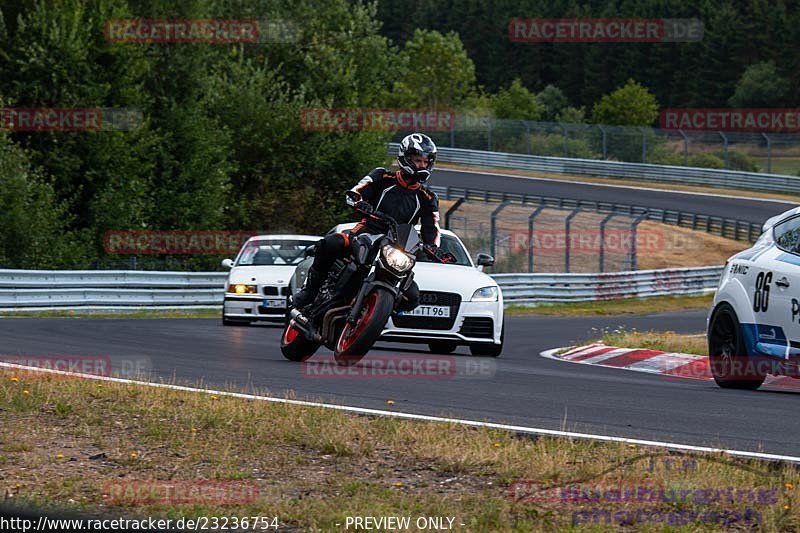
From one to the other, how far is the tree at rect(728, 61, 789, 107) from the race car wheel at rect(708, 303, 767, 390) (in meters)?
87.5

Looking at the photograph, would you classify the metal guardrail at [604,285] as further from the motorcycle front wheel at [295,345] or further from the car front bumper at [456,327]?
the motorcycle front wheel at [295,345]

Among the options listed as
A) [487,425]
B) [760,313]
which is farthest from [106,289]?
[487,425]

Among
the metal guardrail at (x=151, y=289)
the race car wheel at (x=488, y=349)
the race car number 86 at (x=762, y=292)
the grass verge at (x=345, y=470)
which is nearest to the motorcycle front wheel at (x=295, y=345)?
the race car wheel at (x=488, y=349)

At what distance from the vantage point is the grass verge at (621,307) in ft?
102

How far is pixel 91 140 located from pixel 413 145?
2364cm

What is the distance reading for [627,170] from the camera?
64.7m

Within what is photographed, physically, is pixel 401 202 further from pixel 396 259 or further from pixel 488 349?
Result: pixel 488 349

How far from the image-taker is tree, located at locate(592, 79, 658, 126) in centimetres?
9206

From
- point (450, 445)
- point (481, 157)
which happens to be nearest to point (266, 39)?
point (481, 157)

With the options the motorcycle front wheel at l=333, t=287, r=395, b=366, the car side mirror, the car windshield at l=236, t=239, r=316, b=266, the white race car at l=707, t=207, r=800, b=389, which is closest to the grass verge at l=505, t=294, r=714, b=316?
the car windshield at l=236, t=239, r=316, b=266

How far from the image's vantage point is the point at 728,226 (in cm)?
5097

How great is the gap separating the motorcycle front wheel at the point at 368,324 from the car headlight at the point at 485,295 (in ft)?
12.1

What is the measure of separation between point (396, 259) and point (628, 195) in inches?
1928

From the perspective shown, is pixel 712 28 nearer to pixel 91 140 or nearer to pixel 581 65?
pixel 581 65
